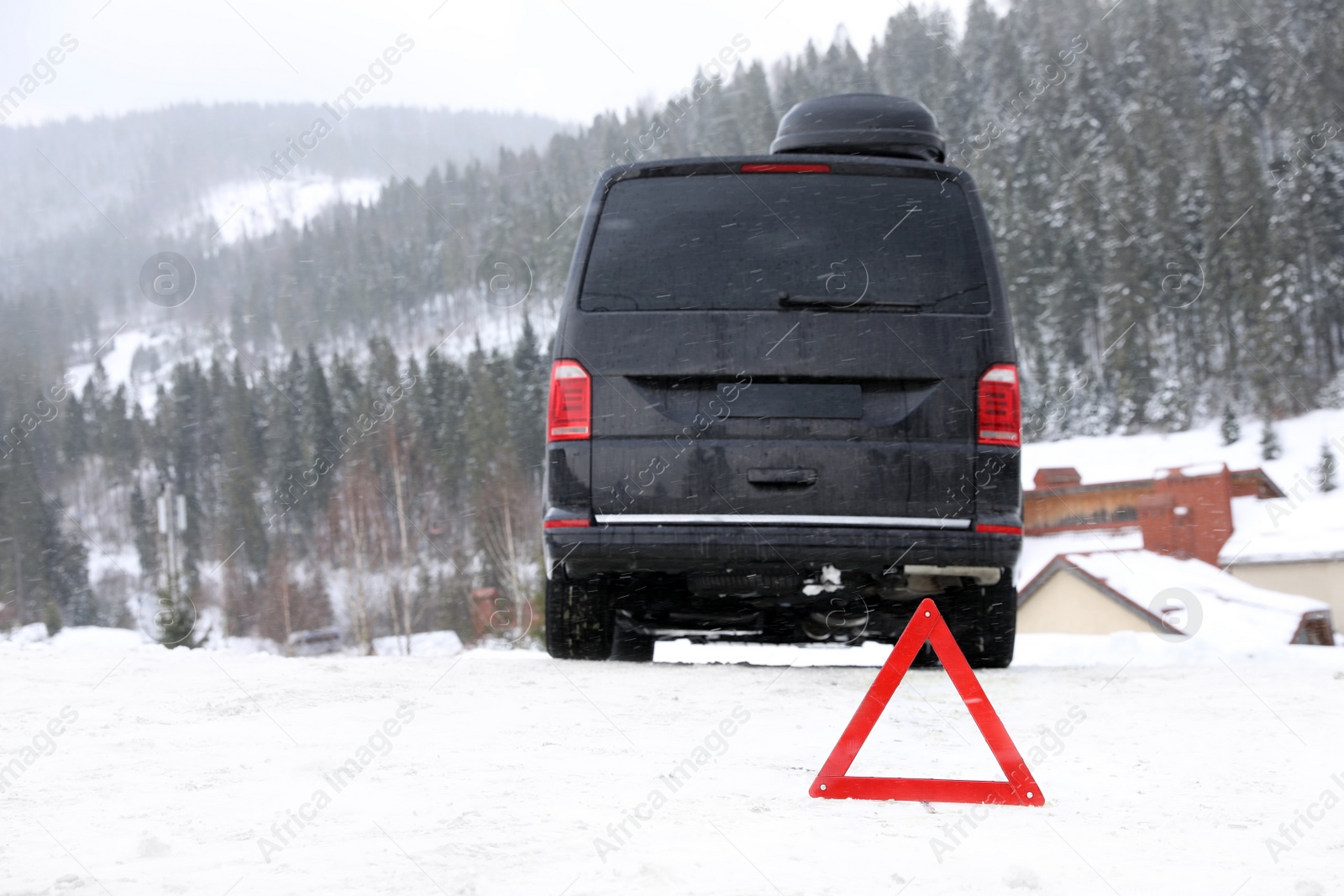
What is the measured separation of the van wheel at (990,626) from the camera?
17.0 feet

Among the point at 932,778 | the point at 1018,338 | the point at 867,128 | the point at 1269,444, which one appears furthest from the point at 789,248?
the point at 1018,338

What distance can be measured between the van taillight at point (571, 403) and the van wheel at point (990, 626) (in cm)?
192

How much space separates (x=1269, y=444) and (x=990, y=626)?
2655 inches

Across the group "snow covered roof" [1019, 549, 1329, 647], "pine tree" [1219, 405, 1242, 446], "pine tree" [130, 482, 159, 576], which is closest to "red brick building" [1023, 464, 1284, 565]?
"snow covered roof" [1019, 549, 1329, 647]

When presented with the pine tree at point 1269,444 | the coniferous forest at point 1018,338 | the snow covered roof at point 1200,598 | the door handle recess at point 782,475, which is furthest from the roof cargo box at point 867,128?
the pine tree at point 1269,444

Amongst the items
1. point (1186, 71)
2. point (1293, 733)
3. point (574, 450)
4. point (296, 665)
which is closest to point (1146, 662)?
point (1293, 733)

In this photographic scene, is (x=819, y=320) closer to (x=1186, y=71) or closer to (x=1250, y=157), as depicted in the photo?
(x=1250, y=157)

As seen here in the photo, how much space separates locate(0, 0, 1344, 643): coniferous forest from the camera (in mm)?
61844

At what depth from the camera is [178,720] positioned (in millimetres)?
3955

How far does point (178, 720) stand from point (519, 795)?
1715 mm

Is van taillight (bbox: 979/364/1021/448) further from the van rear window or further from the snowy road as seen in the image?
the snowy road

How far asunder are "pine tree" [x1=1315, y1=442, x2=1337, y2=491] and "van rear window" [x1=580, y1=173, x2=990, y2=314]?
6290 cm

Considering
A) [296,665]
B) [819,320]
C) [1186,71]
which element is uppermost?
[1186,71]

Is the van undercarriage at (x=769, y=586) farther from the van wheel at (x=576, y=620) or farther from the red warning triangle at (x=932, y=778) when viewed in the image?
the red warning triangle at (x=932, y=778)
